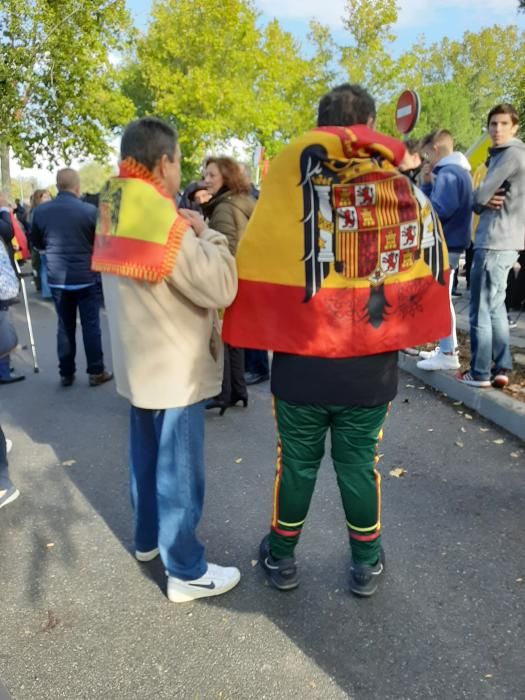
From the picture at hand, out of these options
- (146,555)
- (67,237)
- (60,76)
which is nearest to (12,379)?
(67,237)

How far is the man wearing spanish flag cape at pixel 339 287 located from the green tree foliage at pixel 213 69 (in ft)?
73.4

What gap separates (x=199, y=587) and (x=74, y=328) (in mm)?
3905

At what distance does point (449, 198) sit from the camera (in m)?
4.91

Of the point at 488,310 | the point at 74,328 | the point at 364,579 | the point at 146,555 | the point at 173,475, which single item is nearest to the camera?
the point at 173,475

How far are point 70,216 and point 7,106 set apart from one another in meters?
10.8

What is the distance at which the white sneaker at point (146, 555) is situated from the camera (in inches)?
113

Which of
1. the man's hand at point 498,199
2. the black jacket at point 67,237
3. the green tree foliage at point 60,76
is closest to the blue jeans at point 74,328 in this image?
the black jacket at point 67,237

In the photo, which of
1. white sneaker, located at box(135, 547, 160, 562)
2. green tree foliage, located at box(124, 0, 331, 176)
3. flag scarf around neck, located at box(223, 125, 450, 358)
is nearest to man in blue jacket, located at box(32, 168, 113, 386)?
white sneaker, located at box(135, 547, 160, 562)

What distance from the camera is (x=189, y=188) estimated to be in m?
4.80

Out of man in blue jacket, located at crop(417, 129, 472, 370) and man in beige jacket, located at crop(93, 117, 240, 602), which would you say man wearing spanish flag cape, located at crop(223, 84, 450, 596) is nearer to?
man in beige jacket, located at crop(93, 117, 240, 602)

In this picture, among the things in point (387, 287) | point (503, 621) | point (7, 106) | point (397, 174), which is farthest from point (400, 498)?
point (7, 106)

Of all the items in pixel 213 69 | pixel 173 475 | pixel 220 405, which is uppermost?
pixel 213 69

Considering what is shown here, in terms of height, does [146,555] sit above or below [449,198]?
below

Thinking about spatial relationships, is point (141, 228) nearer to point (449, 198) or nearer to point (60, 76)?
point (449, 198)
